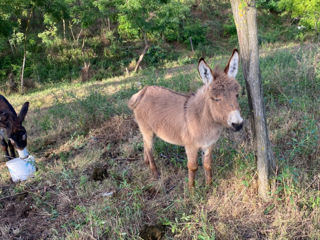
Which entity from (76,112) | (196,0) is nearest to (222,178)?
(76,112)

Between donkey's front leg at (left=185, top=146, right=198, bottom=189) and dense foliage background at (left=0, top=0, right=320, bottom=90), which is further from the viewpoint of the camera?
dense foliage background at (left=0, top=0, right=320, bottom=90)

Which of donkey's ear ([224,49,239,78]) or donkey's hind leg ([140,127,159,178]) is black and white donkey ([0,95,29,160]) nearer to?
donkey's hind leg ([140,127,159,178])

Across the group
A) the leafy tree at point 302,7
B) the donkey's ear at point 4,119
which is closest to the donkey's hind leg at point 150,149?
the donkey's ear at point 4,119

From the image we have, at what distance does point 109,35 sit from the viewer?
20.2m

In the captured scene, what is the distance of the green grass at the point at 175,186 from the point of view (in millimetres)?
2822

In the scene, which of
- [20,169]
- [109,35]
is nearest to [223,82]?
[20,169]

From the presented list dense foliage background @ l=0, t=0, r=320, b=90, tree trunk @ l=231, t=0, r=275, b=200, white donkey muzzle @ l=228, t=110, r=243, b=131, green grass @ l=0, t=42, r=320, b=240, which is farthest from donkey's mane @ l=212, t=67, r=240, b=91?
dense foliage background @ l=0, t=0, r=320, b=90

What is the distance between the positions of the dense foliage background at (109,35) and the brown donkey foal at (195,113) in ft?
35.7

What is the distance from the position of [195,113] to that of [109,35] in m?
18.7

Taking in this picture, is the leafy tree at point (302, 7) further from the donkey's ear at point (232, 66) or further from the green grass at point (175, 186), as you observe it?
the donkey's ear at point (232, 66)

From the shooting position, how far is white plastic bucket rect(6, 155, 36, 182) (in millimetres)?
4398

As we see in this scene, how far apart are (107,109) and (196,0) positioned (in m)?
23.6

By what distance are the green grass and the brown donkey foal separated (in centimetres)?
39

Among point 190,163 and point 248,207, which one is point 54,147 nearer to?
point 190,163
